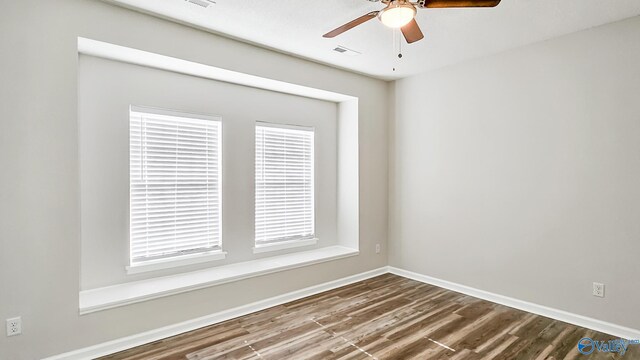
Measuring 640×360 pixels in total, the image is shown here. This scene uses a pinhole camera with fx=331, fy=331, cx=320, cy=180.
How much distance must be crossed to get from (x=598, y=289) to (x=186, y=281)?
387 cm

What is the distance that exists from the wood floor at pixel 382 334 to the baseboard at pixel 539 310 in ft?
0.32

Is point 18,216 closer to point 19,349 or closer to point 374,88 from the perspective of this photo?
point 19,349

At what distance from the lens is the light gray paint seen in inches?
117

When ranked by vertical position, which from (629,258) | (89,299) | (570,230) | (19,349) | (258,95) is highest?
(258,95)

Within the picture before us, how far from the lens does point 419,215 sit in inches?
180

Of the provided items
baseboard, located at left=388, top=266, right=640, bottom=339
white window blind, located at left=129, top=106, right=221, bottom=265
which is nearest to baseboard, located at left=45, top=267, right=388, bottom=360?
white window blind, located at left=129, top=106, right=221, bottom=265

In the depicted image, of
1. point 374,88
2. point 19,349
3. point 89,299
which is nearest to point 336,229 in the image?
point 374,88

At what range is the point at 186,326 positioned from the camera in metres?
3.05

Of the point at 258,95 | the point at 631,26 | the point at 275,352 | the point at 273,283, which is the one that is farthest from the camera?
the point at 258,95

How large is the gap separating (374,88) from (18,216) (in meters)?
4.11

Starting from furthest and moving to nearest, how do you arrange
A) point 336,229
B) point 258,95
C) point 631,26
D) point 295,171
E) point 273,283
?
1. point 336,229
2. point 295,171
3. point 258,95
4. point 273,283
5. point 631,26

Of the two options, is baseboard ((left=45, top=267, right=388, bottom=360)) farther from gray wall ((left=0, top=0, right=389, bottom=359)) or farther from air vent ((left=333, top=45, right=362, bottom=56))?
air vent ((left=333, top=45, right=362, bottom=56))

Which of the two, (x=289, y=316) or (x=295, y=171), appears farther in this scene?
(x=295, y=171)

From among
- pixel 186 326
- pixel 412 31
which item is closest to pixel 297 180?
pixel 186 326
